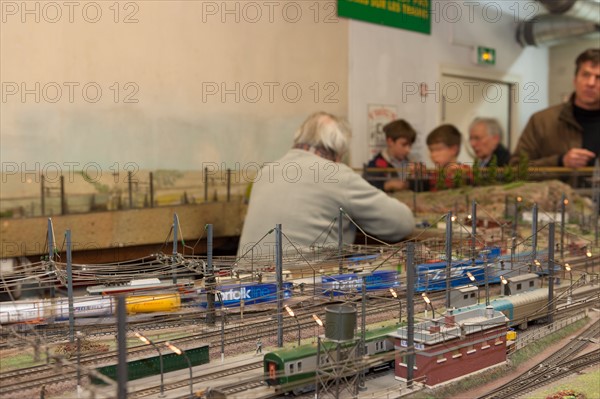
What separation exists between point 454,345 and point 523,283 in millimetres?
1190

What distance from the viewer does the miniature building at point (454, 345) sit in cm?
238

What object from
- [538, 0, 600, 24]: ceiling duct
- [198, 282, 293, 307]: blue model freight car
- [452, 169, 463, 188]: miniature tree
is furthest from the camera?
[538, 0, 600, 24]: ceiling duct

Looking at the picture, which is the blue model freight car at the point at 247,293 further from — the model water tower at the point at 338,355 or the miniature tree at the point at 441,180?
the miniature tree at the point at 441,180

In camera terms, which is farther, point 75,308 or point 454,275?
point 454,275

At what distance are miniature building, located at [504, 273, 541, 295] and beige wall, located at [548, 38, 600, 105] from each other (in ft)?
22.9

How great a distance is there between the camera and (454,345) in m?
2.46

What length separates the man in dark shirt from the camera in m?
7.14

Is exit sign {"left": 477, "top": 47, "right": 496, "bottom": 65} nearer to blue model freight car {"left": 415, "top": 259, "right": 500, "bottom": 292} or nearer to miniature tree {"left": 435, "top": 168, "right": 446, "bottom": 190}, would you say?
miniature tree {"left": 435, "top": 168, "right": 446, "bottom": 190}

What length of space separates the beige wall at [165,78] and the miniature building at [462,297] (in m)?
3.33

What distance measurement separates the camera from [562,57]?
9781 millimetres

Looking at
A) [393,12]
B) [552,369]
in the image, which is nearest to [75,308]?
[552,369]

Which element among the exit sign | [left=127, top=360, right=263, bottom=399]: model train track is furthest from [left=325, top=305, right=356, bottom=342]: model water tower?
the exit sign

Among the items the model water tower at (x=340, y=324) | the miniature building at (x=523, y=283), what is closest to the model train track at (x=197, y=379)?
the model water tower at (x=340, y=324)

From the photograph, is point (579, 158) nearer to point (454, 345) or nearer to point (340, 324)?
point (454, 345)
